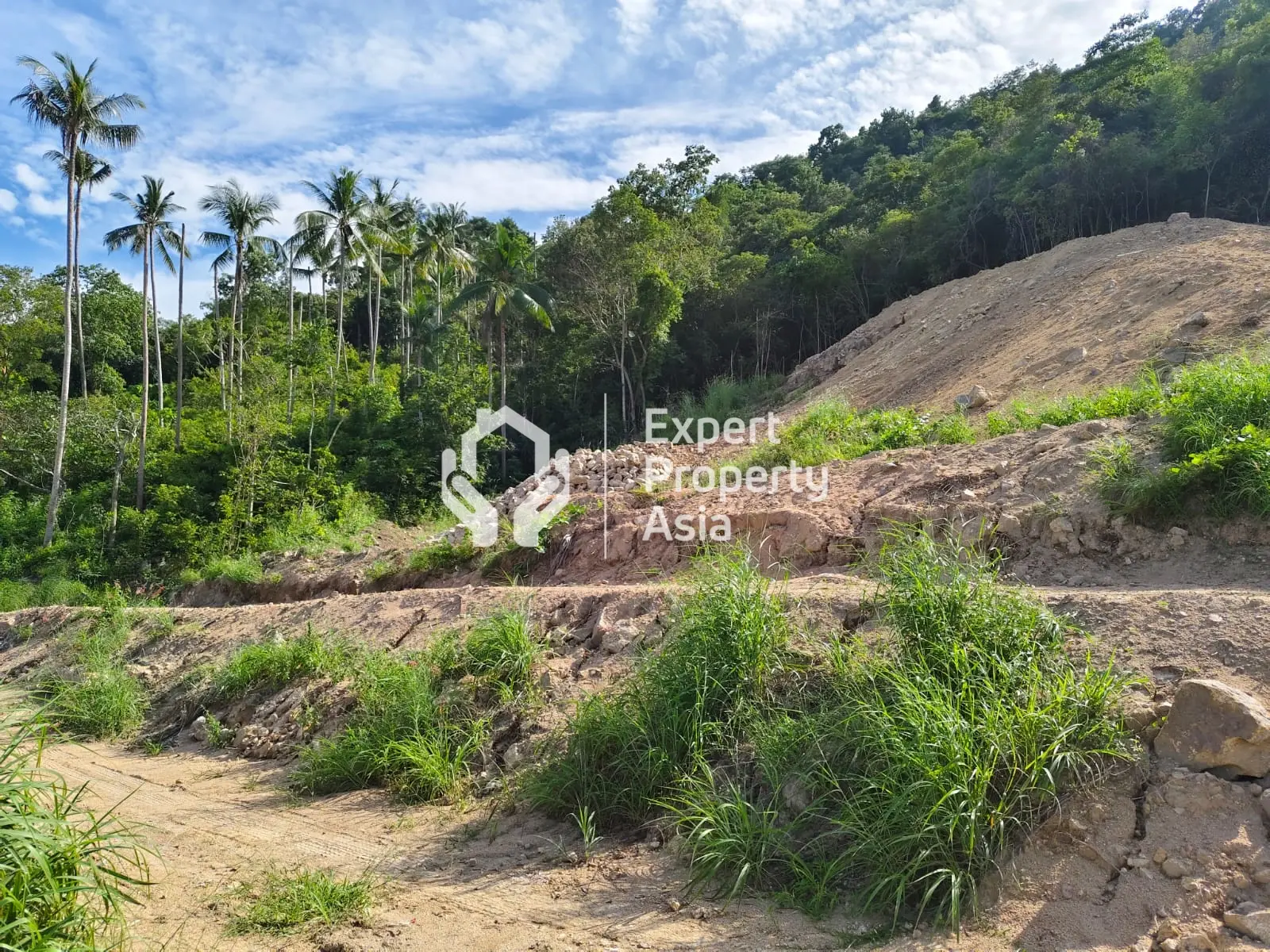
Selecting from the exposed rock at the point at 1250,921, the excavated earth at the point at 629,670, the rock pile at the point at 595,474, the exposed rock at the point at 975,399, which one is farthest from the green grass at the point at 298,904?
the exposed rock at the point at 975,399

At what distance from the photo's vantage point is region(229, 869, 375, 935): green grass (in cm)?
338

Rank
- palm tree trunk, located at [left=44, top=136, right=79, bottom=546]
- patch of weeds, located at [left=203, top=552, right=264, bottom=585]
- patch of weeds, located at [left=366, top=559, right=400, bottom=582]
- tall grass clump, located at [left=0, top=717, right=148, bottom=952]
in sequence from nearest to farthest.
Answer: tall grass clump, located at [left=0, top=717, right=148, bottom=952], patch of weeds, located at [left=366, top=559, right=400, bottom=582], patch of weeds, located at [left=203, top=552, right=264, bottom=585], palm tree trunk, located at [left=44, top=136, right=79, bottom=546]

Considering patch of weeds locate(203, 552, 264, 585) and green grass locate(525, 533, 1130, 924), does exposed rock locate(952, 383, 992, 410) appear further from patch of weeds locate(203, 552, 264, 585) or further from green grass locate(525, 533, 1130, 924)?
patch of weeds locate(203, 552, 264, 585)

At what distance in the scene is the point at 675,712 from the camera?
13.9 feet

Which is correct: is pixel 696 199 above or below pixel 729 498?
above

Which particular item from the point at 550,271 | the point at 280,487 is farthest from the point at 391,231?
the point at 280,487

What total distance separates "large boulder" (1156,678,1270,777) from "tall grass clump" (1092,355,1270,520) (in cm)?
230

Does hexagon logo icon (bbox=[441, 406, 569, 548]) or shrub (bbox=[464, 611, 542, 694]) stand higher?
hexagon logo icon (bbox=[441, 406, 569, 548])

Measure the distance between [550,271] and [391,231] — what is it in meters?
5.38

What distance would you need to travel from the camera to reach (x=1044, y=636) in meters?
3.90

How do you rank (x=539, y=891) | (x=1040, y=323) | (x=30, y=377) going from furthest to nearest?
(x=30, y=377) < (x=1040, y=323) < (x=539, y=891)

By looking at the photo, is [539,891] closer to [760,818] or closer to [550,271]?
[760,818]

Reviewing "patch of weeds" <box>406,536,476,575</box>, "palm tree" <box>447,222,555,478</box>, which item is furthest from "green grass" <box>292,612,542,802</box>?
"palm tree" <box>447,222,555,478</box>

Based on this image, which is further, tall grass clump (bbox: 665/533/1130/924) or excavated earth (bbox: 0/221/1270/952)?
tall grass clump (bbox: 665/533/1130/924)
